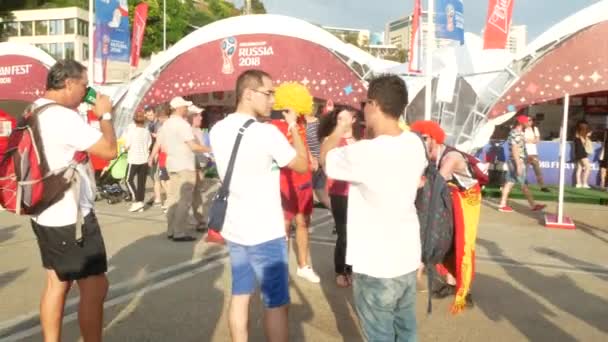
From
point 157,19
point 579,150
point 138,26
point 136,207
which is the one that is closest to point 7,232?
point 136,207

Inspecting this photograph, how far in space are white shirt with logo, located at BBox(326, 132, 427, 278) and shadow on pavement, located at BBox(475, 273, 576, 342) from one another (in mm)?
2054

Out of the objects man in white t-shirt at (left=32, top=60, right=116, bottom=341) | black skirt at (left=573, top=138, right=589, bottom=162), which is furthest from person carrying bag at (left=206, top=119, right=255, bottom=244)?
black skirt at (left=573, top=138, right=589, bottom=162)

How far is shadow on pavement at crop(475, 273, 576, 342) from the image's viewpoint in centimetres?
429

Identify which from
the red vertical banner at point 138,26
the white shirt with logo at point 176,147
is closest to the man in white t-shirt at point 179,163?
the white shirt with logo at point 176,147

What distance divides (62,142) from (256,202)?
1.06 meters

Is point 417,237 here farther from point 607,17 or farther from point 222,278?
point 607,17

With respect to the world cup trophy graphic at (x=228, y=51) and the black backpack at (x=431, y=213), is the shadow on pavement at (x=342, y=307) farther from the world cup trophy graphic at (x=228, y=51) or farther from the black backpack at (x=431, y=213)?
the world cup trophy graphic at (x=228, y=51)

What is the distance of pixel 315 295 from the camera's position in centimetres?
518

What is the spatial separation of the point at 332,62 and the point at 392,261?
46.8 ft

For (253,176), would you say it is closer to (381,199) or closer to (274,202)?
(274,202)

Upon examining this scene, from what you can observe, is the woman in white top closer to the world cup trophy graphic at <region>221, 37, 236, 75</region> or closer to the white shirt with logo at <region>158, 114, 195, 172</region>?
the white shirt with logo at <region>158, 114, 195, 172</region>

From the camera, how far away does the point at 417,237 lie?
2.81 m

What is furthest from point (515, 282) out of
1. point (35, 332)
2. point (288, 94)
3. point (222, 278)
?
point (35, 332)

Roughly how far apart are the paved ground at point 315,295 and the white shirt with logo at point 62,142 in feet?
4.14
